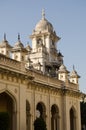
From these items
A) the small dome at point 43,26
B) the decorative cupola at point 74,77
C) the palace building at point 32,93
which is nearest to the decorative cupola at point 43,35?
the small dome at point 43,26

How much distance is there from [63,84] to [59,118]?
3158 millimetres

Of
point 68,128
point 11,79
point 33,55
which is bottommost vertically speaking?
point 68,128

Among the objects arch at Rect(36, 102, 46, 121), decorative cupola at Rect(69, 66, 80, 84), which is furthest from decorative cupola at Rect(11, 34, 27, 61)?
decorative cupola at Rect(69, 66, 80, 84)

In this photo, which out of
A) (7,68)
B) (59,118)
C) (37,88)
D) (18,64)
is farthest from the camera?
(59,118)

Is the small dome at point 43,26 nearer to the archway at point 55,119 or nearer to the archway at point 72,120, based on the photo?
the archway at point 72,120

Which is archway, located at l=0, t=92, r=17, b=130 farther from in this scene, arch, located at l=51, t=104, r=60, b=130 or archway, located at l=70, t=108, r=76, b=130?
archway, located at l=70, t=108, r=76, b=130

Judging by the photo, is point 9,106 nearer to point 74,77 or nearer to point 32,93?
point 32,93

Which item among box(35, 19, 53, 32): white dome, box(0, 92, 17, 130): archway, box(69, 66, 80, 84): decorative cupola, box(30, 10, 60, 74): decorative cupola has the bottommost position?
box(0, 92, 17, 130): archway

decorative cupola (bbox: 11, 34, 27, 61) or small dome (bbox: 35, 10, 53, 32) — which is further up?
small dome (bbox: 35, 10, 53, 32)

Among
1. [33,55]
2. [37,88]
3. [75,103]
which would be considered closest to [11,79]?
[37,88]

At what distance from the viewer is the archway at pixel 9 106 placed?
2212 cm

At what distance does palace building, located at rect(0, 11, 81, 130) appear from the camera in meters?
22.0

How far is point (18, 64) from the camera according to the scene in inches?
902

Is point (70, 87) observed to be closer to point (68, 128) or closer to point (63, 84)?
point (63, 84)
